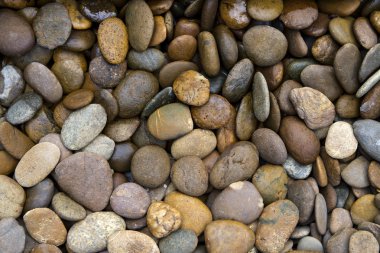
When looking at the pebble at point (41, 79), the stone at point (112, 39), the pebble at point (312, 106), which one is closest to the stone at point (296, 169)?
the pebble at point (312, 106)

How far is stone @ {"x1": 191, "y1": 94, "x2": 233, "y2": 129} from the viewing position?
1343mm

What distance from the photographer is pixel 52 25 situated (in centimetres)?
132

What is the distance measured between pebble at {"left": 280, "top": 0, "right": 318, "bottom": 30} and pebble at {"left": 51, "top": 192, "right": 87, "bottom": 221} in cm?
75

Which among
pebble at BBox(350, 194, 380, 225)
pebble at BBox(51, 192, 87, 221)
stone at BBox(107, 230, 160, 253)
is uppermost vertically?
pebble at BBox(350, 194, 380, 225)

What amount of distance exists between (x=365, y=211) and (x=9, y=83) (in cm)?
102

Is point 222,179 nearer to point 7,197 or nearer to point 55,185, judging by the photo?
point 55,185

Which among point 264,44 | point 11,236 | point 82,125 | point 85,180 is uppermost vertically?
point 264,44

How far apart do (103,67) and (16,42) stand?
234mm

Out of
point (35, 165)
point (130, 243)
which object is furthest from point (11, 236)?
point (130, 243)

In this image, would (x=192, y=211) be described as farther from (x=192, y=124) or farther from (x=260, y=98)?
(x=260, y=98)

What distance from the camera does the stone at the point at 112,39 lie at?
4.36 ft

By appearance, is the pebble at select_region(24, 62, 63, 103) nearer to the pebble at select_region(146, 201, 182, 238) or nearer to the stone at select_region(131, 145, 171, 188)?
the stone at select_region(131, 145, 171, 188)

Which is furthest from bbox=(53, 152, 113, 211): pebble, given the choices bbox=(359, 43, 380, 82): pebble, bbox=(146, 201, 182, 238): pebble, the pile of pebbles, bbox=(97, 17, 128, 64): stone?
bbox=(359, 43, 380, 82): pebble

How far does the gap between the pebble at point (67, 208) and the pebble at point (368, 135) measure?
0.76m
